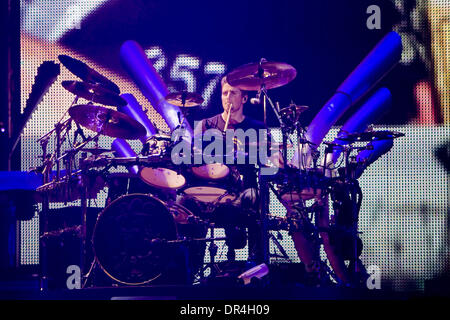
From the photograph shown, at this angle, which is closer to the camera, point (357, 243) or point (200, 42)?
point (357, 243)

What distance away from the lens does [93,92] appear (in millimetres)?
4254

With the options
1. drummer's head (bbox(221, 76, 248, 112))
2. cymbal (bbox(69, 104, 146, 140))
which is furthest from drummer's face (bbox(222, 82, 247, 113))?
cymbal (bbox(69, 104, 146, 140))

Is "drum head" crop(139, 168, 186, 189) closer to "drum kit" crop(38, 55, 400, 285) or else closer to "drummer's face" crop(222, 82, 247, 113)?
"drum kit" crop(38, 55, 400, 285)

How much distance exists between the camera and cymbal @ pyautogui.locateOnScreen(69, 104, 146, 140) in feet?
13.3

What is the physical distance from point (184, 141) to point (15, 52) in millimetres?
2499

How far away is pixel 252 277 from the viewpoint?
3668 millimetres

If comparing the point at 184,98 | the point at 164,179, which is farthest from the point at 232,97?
the point at 164,179

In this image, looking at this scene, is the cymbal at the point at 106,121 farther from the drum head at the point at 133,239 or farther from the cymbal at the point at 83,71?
the drum head at the point at 133,239

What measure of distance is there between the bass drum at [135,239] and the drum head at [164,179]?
30cm

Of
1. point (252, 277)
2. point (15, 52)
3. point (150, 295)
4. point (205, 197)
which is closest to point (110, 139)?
point (15, 52)

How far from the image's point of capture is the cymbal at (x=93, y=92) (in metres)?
4.14

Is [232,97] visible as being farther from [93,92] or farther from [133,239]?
[133,239]
